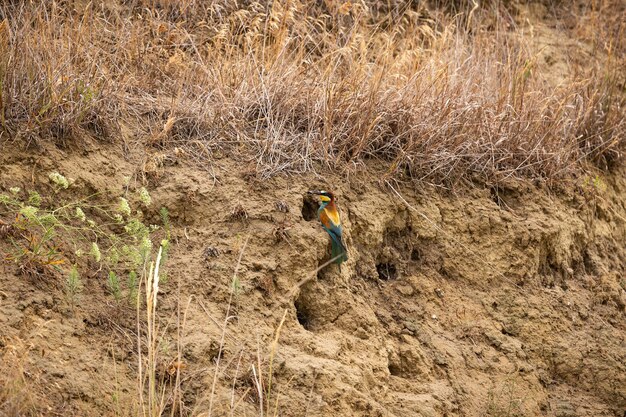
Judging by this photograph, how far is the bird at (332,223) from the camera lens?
4.37m

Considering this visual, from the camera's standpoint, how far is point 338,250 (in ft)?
14.4

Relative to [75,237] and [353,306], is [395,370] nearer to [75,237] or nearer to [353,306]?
[353,306]

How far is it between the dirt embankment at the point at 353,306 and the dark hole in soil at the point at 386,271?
0.01 meters

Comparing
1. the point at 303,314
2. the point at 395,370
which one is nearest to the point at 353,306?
Answer: the point at 303,314

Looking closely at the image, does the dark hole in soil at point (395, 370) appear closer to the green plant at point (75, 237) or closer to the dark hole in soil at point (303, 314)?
the dark hole in soil at point (303, 314)

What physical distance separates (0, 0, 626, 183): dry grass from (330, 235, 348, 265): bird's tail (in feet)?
1.77

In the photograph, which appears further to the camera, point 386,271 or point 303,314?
point 386,271

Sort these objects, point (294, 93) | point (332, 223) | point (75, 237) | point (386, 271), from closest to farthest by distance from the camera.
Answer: point (75, 237) → point (332, 223) → point (386, 271) → point (294, 93)

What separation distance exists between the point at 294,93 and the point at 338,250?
1.13 meters

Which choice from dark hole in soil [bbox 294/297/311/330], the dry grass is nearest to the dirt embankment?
dark hole in soil [bbox 294/297/311/330]

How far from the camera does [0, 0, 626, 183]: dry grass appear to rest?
4.51m

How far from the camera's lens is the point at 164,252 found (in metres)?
3.99

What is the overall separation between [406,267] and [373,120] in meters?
0.86

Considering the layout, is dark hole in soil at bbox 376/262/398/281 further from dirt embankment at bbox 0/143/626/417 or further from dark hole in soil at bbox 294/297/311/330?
dark hole in soil at bbox 294/297/311/330
